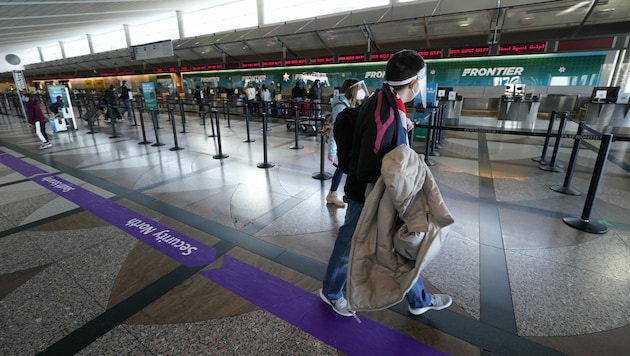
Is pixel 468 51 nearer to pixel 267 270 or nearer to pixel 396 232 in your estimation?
pixel 267 270

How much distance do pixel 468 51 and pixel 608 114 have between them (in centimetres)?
537

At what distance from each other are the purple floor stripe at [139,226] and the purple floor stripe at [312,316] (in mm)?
375

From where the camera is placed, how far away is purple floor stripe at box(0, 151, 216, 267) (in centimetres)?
288

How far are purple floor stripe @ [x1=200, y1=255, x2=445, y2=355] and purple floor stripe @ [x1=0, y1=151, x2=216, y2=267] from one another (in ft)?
1.23

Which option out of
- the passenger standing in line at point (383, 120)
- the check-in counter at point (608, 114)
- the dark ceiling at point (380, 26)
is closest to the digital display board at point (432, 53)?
the dark ceiling at point (380, 26)

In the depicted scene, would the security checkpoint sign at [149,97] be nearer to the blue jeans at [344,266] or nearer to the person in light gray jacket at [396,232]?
the blue jeans at [344,266]

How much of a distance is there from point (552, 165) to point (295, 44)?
17127mm

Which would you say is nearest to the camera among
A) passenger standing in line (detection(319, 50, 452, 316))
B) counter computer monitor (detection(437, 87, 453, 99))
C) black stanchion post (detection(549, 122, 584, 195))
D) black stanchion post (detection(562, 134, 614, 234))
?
passenger standing in line (detection(319, 50, 452, 316))

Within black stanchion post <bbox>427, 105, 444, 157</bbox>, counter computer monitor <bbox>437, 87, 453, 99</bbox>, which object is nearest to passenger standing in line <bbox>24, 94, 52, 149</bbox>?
black stanchion post <bbox>427, 105, 444, 157</bbox>

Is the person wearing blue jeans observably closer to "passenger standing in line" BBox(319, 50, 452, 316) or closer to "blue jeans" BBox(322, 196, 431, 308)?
"blue jeans" BBox(322, 196, 431, 308)

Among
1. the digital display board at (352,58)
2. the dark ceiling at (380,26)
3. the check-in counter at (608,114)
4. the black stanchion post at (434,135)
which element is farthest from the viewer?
the digital display board at (352,58)

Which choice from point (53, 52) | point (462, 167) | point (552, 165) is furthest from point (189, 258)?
point (53, 52)

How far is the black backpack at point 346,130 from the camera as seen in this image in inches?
70.3

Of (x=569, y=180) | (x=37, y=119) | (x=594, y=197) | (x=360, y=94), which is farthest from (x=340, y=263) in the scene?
(x=37, y=119)
